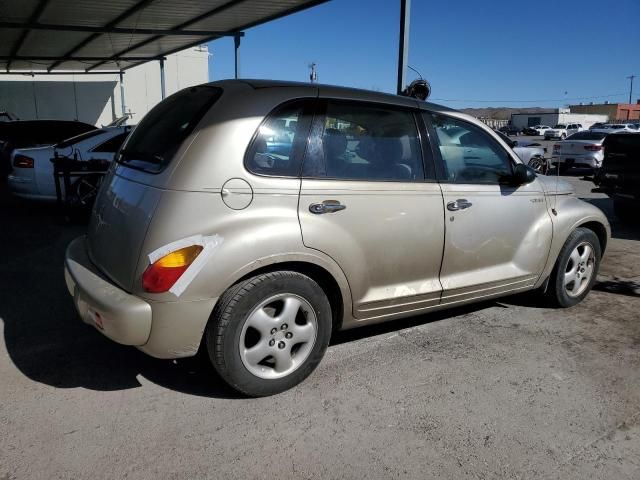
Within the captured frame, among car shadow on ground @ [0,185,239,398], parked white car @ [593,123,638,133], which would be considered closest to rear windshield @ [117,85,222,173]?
car shadow on ground @ [0,185,239,398]

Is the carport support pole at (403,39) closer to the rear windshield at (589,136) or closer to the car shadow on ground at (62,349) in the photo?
the car shadow on ground at (62,349)

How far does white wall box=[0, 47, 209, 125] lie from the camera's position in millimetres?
25797

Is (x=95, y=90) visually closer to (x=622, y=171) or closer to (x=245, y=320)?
(x=622, y=171)

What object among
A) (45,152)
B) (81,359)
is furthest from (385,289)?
(45,152)

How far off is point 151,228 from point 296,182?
84cm

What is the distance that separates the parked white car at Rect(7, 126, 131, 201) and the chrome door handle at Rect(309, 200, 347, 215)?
641 centimetres

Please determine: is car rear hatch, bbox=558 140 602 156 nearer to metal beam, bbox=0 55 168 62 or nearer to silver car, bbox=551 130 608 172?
silver car, bbox=551 130 608 172

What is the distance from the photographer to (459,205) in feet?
11.9

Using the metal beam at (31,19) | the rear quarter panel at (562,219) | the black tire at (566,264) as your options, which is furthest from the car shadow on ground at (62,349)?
the metal beam at (31,19)

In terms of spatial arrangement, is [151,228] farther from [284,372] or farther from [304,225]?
[284,372]

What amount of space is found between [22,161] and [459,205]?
24.5ft

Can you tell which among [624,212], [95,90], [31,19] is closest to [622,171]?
[624,212]

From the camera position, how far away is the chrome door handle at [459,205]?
357 centimetres

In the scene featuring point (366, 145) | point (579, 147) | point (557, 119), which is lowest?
point (366, 145)
